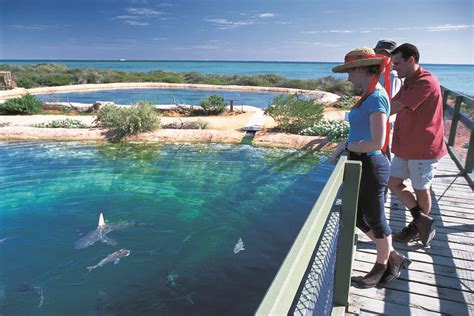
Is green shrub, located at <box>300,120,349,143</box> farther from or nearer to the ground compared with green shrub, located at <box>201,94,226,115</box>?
nearer to the ground

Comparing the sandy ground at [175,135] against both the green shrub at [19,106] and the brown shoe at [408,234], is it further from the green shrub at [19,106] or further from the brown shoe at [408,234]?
the brown shoe at [408,234]

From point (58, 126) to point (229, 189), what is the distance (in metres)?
9.17

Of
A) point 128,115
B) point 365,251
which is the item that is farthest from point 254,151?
point 365,251

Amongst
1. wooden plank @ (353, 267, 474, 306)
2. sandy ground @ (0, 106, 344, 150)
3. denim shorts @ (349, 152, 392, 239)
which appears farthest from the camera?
sandy ground @ (0, 106, 344, 150)

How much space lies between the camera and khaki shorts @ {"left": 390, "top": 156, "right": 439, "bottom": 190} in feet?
11.1

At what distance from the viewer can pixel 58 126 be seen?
14.4m

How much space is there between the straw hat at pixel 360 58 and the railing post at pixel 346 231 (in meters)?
0.67

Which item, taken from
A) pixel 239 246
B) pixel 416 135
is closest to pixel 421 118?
pixel 416 135

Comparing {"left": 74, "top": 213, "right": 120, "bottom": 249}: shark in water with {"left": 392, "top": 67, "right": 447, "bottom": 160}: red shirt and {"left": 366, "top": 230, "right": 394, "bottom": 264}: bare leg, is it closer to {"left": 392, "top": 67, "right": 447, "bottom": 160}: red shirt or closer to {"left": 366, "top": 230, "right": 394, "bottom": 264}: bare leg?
{"left": 366, "top": 230, "right": 394, "bottom": 264}: bare leg

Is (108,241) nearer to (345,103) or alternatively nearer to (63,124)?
(63,124)

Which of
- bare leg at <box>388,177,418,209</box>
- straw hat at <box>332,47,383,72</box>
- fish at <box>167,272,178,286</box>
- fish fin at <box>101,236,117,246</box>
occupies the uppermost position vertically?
straw hat at <box>332,47,383,72</box>

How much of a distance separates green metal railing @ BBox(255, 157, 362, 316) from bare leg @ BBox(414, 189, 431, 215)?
1.44 m

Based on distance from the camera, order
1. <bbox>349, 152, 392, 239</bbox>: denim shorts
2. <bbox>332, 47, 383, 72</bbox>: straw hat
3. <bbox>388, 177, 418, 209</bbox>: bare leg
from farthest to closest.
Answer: <bbox>388, 177, 418, 209</bbox>: bare leg
<bbox>349, 152, 392, 239</bbox>: denim shorts
<bbox>332, 47, 383, 72</bbox>: straw hat

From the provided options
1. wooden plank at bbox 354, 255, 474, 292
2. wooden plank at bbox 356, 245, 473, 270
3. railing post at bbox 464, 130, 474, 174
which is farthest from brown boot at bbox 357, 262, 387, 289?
railing post at bbox 464, 130, 474, 174
